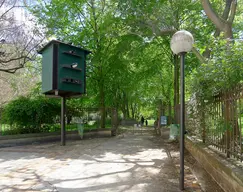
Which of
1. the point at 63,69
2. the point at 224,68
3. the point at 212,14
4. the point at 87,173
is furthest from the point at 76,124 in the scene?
the point at 224,68

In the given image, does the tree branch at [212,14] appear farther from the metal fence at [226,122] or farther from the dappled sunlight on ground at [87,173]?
the dappled sunlight on ground at [87,173]

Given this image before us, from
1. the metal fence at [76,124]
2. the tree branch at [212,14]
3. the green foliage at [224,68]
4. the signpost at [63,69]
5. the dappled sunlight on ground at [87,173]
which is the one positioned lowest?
the dappled sunlight on ground at [87,173]

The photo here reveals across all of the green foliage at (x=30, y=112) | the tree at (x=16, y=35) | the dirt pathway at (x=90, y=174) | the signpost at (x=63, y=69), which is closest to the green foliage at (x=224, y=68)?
the dirt pathway at (x=90, y=174)

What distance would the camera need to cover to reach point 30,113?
11.3 metres

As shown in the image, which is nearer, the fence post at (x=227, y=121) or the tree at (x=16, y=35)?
the fence post at (x=227, y=121)

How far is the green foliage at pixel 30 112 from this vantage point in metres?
10.9

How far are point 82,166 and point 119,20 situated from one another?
7863 millimetres

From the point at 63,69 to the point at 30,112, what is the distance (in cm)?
345

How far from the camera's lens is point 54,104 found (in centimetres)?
1257

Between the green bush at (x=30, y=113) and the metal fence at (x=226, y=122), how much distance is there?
27.7ft

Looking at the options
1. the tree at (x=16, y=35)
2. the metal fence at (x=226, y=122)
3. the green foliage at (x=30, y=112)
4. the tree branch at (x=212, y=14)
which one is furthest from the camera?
the tree at (x=16, y=35)

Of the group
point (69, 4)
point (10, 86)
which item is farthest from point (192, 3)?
point (10, 86)

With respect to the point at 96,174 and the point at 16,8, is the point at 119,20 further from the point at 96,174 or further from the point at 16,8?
the point at 96,174

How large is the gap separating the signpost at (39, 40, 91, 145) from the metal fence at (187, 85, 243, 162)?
5.48 metres
